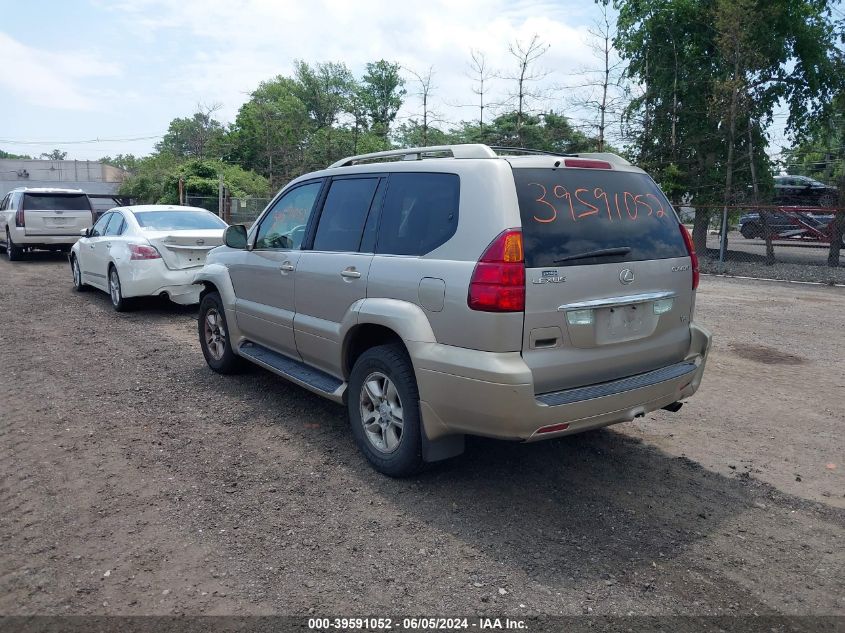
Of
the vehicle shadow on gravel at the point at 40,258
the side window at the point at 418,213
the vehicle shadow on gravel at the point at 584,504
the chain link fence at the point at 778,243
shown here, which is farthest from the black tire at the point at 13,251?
the chain link fence at the point at 778,243

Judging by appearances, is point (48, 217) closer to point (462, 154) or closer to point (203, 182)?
point (203, 182)

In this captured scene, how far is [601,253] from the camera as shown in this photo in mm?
3811

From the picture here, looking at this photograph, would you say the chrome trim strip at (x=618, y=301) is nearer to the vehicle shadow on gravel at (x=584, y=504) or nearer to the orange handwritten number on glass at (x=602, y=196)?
the orange handwritten number on glass at (x=602, y=196)

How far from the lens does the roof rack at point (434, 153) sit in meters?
4.01

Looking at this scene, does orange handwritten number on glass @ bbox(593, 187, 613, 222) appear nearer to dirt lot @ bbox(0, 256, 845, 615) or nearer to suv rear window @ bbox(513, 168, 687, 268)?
suv rear window @ bbox(513, 168, 687, 268)

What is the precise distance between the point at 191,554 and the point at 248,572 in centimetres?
36

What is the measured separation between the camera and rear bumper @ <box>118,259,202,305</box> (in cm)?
938

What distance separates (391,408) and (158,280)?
6.34 meters

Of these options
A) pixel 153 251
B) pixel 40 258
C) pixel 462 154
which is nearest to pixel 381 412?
pixel 462 154

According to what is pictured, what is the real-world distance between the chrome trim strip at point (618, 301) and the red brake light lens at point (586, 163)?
0.83 meters

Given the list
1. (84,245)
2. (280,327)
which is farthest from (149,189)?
(280,327)

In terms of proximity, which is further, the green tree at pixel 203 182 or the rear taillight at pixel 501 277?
the green tree at pixel 203 182

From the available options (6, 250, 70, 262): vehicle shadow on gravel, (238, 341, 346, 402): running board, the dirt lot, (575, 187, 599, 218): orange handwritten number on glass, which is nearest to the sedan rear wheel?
the dirt lot

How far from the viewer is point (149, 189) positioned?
119 ft
